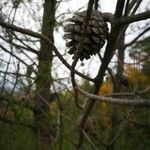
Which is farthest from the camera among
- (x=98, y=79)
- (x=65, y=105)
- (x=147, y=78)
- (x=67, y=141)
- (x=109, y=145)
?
(x=147, y=78)

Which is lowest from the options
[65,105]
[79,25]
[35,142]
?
[35,142]

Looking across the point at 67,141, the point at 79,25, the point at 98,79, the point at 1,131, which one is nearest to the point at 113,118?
the point at 67,141

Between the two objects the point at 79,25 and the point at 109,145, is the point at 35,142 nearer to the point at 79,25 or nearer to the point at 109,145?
the point at 109,145

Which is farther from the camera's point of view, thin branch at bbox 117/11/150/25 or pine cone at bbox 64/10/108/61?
pine cone at bbox 64/10/108/61

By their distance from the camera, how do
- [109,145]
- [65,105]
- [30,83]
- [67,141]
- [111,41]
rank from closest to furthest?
1. [111,41]
2. [109,145]
3. [67,141]
4. [30,83]
5. [65,105]

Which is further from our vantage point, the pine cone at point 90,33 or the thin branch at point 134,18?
the pine cone at point 90,33

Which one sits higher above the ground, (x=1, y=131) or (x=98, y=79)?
(x=98, y=79)

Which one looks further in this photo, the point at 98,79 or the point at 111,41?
the point at 98,79

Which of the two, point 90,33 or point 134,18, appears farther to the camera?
point 90,33
